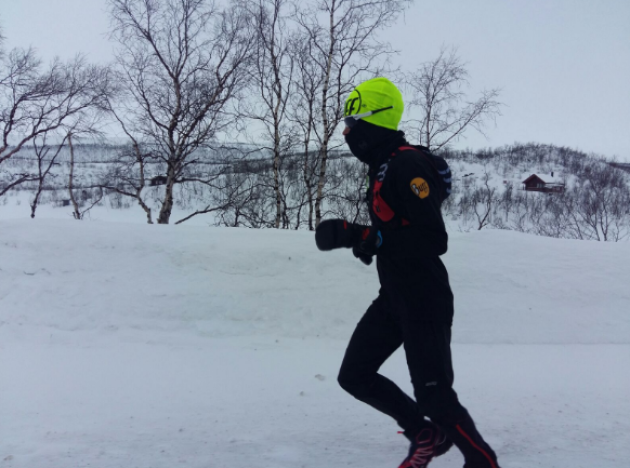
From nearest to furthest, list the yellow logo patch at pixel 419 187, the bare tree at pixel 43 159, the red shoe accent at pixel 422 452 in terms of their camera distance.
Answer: the yellow logo patch at pixel 419 187
the red shoe accent at pixel 422 452
the bare tree at pixel 43 159

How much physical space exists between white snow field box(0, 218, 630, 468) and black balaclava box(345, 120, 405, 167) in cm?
165

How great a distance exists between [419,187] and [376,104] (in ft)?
1.59

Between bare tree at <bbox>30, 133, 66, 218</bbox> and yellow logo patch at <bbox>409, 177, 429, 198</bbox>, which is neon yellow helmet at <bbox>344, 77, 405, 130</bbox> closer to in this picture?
yellow logo patch at <bbox>409, 177, 429, 198</bbox>

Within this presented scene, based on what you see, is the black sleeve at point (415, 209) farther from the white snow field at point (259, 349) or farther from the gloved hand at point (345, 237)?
the white snow field at point (259, 349)

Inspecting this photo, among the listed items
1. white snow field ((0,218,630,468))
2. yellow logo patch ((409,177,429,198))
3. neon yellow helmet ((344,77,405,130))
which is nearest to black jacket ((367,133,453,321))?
yellow logo patch ((409,177,429,198))

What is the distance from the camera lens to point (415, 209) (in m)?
1.72

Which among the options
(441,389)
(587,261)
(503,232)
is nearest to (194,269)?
(441,389)

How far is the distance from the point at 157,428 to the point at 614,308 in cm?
585

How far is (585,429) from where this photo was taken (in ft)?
9.04

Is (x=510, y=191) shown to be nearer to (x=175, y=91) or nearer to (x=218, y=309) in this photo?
(x=175, y=91)

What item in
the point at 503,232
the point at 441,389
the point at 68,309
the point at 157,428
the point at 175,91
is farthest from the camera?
the point at 175,91

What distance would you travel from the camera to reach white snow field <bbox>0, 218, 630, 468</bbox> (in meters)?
2.47

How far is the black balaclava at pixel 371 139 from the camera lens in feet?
6.36

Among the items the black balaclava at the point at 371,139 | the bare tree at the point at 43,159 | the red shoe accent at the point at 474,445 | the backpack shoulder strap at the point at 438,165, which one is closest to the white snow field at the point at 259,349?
the red shoe accent at the point at 474,445
